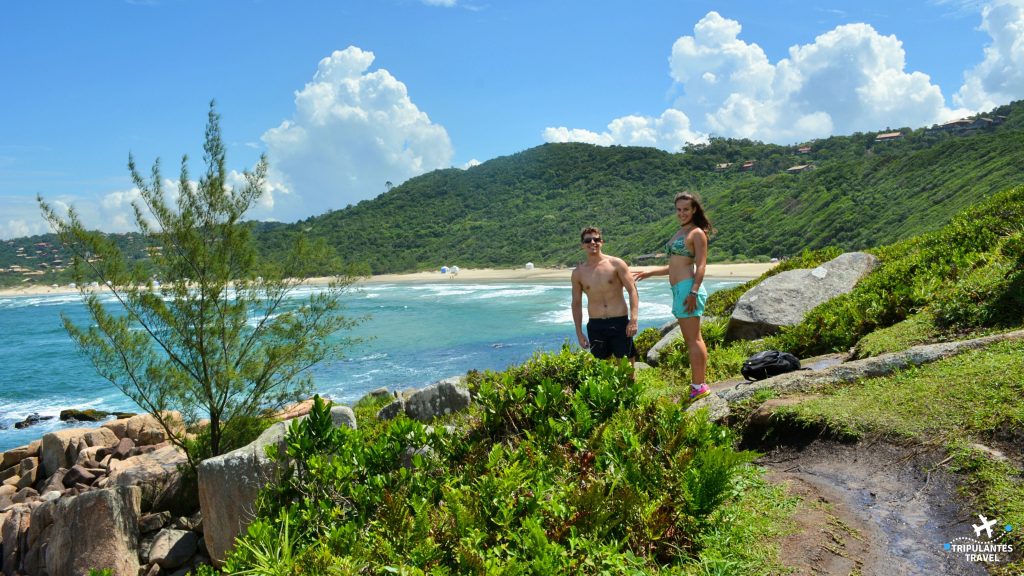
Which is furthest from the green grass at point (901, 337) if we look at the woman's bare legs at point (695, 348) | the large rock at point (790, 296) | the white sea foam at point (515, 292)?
the white sea foam at point (515, 292)

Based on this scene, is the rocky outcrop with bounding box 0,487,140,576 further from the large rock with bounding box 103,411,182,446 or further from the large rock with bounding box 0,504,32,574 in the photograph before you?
the large rock with bounding box 103,411,182,446

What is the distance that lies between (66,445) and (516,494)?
12.8 metres

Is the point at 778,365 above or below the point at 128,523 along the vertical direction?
above

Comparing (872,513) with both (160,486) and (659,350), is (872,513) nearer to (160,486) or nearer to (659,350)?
(659,350)

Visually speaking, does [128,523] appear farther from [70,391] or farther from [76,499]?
[70,391]

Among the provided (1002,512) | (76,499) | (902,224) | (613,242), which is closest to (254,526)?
(1002,512)

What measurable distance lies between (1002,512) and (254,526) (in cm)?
370

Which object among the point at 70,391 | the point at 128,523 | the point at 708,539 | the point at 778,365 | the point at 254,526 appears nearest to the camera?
the point at 254,526

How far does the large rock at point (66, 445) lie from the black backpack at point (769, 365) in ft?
40.9

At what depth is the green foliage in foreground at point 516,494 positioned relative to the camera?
267cm

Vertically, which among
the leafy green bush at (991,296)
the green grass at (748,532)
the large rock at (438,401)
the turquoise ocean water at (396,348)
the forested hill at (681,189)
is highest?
the forested hill at (681,189)

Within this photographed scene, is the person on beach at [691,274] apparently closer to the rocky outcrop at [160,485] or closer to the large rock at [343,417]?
the large rock at [343,417]

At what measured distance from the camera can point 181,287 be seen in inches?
350

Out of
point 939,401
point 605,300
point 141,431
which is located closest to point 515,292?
point 141,431
